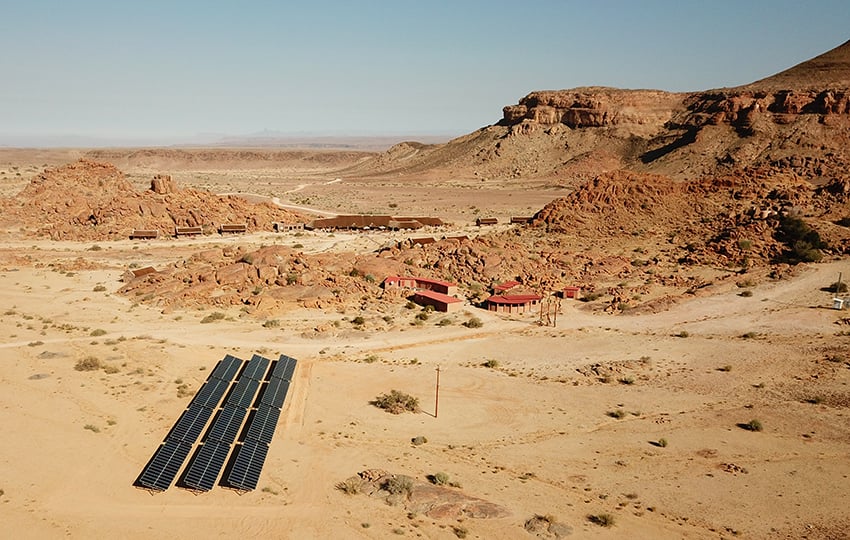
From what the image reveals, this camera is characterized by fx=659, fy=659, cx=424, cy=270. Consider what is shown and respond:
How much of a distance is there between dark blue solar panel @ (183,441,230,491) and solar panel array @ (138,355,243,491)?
1.73ft

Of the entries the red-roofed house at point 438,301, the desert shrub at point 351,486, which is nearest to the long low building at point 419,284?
the red-roofed house at point 438,301

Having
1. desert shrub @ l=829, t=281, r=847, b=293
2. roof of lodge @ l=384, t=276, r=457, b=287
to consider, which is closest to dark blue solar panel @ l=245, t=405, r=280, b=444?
roof of lodge @ l=384, t=276, r=457, b=287

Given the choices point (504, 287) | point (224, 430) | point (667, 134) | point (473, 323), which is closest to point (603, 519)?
point (224, 430)

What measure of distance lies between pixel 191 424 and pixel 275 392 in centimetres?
345

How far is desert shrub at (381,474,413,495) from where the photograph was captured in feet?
57.5

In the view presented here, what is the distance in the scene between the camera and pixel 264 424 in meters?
20.9

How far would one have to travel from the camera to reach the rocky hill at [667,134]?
302ft

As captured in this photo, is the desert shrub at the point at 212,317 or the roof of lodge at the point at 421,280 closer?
the desert shrub at the point at 212,317

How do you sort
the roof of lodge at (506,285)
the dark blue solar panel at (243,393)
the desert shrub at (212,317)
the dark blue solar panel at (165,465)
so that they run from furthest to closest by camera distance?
1. the roof of lodge at (506,285)
2. the desert shrub at (212,317)
3. the dark blue solar panel at (243,393)
4. the dark blue solar panel at (165,465)

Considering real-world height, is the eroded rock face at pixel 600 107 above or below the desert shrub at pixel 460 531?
above

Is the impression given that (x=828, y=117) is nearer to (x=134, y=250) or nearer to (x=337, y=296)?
(x=337, y=296)

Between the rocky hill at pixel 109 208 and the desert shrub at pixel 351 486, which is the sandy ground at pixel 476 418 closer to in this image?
the desert shrub at pixel 351 486

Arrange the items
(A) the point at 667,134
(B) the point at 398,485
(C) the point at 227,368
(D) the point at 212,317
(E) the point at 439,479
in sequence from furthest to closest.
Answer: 1. (A) the point at 667,134
2. (D) the point at 212,317
3. (C) the point at 227,368
4. (E) the point at 439,479
5. (B) the point at 398,485

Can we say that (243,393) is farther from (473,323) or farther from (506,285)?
(506,285)
